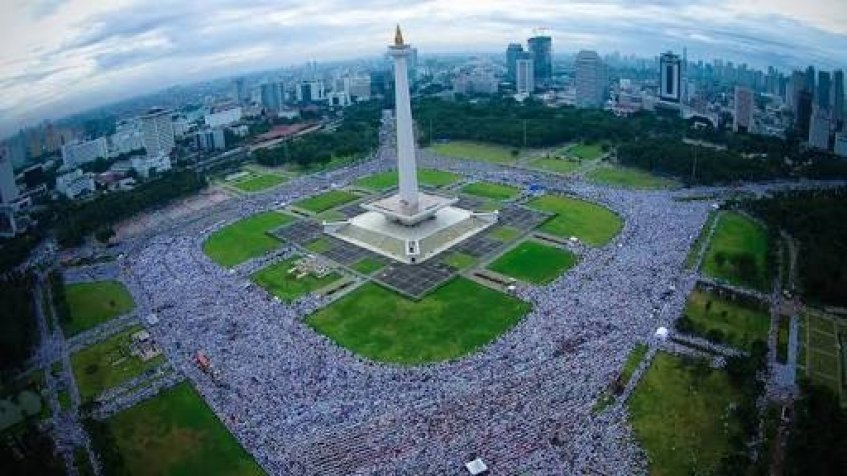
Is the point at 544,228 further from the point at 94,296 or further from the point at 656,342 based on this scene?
the point at 94,296

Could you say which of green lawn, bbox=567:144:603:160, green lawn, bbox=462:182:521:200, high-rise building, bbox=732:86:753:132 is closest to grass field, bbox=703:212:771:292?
green lawn, bbox=462:182:521:200

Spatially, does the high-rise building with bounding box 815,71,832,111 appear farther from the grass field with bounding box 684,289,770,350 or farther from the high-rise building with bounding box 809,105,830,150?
the grass field with bounding box 684,289,770,350

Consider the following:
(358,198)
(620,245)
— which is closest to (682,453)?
(620,245)

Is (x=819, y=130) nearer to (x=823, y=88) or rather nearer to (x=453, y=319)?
(x=823, y=88)

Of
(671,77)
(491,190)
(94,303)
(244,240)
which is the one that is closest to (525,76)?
(671,77)

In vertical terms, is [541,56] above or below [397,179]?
above

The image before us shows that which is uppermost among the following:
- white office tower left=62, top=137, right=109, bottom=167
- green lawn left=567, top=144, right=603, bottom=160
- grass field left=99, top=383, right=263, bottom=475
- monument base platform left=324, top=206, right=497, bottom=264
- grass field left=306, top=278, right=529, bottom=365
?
white office tower left=62, top=137, right=109, bottom=167

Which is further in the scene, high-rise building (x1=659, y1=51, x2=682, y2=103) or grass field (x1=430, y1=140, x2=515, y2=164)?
high-rise building (x1=659, y1=51, x2=682, y2=103)

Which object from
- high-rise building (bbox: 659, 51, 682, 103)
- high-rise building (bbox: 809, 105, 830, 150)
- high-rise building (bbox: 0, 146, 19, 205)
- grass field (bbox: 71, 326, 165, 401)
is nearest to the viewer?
grass field (bbox: 71, 326, 165, 401)
